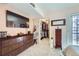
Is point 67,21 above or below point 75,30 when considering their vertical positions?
above

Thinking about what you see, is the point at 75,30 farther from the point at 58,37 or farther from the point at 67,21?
the point at 58,37

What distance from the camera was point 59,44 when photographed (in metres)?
5.42

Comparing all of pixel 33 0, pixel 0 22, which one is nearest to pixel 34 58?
pixel 33 0

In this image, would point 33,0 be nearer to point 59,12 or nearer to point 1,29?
point 1,29

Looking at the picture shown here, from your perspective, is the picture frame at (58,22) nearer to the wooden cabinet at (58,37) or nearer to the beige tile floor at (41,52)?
the wooden cabinet at (58,37)

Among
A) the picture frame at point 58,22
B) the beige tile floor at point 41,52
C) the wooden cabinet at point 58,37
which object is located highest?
the picture frame at point 58,22

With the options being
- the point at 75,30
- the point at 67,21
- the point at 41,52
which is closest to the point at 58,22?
the point at 67,21

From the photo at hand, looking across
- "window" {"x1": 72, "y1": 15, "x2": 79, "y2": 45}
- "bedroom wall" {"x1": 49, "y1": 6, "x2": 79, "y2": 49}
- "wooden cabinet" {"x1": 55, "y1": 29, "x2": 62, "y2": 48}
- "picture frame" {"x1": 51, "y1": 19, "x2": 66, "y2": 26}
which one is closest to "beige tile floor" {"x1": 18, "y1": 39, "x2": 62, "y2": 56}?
"wooden cabinet" {"x1": 55, "y1": 29, "x2": 62, "y2": 48}

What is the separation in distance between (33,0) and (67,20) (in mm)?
3558

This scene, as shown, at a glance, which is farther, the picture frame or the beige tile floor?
the picture frame

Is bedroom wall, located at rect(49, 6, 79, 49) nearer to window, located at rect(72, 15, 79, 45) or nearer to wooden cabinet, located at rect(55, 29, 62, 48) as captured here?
window, located at rect(72, 15, 79, 45)

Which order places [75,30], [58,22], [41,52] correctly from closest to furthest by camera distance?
[41,52], [75,30], [58,22]

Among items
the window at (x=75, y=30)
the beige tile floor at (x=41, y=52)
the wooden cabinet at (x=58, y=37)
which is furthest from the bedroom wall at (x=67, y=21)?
the beige tile floor at (x=41, y=52)

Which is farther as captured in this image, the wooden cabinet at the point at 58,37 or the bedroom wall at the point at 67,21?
the wooden cabinet at the point at 58,37
